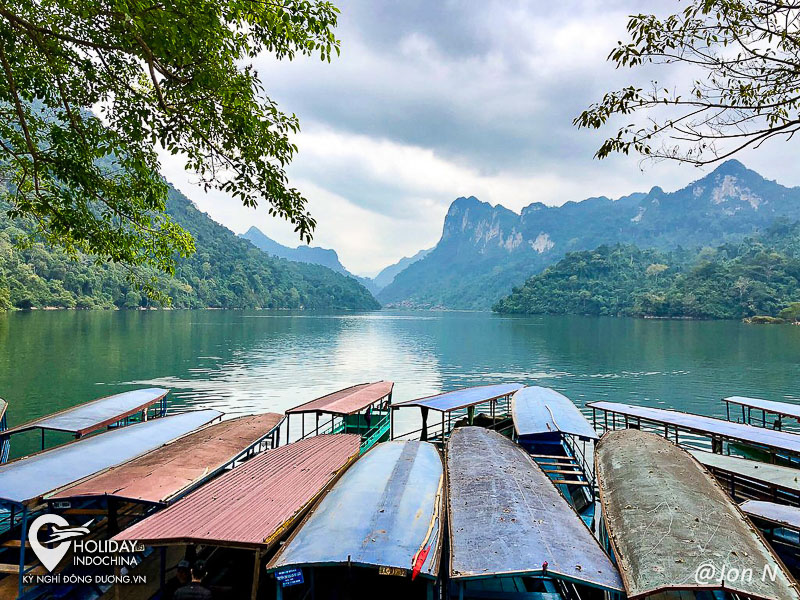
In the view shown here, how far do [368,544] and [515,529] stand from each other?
2130 mm

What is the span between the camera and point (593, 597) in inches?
282

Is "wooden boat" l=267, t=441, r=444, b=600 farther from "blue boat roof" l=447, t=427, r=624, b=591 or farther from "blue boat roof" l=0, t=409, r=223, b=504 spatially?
"blue boat roof" l=0, t=409, r=223, b=504

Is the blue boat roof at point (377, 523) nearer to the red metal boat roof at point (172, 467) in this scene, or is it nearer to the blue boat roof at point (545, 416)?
the red metal boat roof at point (172, 467)

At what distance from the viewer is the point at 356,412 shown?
14.9 meters

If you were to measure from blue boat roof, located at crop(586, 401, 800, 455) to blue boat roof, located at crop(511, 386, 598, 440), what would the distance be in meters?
2.07

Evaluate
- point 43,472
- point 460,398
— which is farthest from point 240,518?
point 460,398

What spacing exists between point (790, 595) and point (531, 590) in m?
3.35

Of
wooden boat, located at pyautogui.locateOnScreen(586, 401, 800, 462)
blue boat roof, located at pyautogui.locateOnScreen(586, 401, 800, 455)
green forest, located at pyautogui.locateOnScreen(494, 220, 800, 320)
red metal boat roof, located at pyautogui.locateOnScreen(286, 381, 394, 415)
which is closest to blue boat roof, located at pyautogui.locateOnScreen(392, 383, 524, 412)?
red metal boat roof, located at pyautogui.locateOnScreen(286, 381, 394, 415)

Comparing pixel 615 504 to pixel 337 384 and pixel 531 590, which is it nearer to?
pixel 531 590

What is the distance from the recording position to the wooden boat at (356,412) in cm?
1441

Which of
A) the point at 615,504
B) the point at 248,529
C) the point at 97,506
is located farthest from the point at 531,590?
the point at 97,506

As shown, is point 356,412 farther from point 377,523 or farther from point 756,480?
point 756,480

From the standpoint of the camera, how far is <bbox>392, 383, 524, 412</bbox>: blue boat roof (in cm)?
1630

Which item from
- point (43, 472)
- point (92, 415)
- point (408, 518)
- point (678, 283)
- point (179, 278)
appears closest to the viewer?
point (408, 518)
